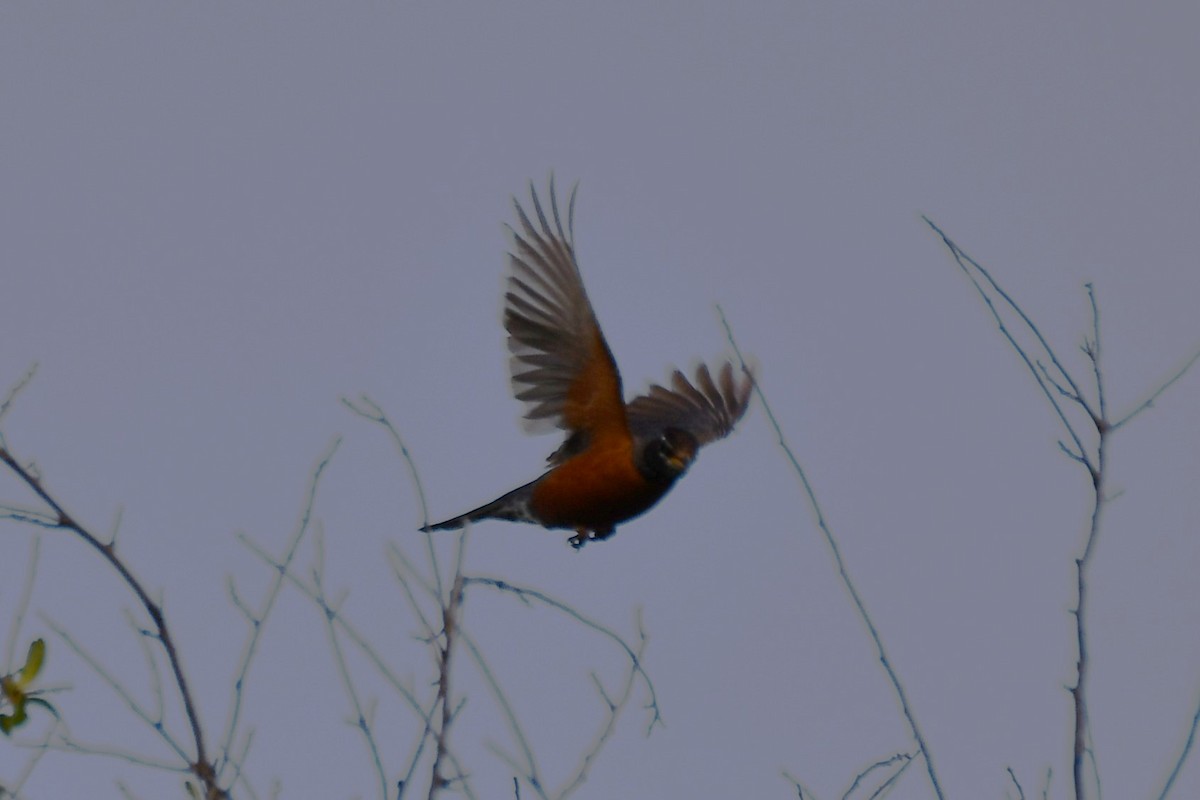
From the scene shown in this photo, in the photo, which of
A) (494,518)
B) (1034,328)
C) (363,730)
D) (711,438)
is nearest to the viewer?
(363,730)

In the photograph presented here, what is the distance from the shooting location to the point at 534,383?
20.7ft

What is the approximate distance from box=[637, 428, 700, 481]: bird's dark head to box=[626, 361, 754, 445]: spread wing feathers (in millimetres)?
1165

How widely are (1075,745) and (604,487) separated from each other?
3.54 metres

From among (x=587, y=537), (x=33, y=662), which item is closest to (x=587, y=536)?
(x=587, y=537)

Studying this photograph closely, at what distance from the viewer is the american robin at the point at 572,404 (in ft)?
20.0

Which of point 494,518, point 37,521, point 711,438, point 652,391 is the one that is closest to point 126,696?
point 37,521

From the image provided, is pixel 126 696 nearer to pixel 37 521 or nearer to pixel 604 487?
pixel 37 521

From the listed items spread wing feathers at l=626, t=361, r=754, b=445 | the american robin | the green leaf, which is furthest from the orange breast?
the green leaf

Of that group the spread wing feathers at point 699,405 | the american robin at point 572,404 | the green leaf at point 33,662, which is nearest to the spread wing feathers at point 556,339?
the american robin at point 572,404

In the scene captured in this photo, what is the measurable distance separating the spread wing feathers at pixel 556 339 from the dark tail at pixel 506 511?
0.38 m

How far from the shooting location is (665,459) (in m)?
6.08

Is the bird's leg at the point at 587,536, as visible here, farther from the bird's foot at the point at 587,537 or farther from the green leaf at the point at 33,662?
the green leaf at the point at 33,662

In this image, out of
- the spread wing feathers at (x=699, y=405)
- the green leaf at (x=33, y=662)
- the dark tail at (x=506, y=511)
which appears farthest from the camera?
the spread wing feathers at (x=699, y=405)

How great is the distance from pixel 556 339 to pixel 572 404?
0.29 meters
